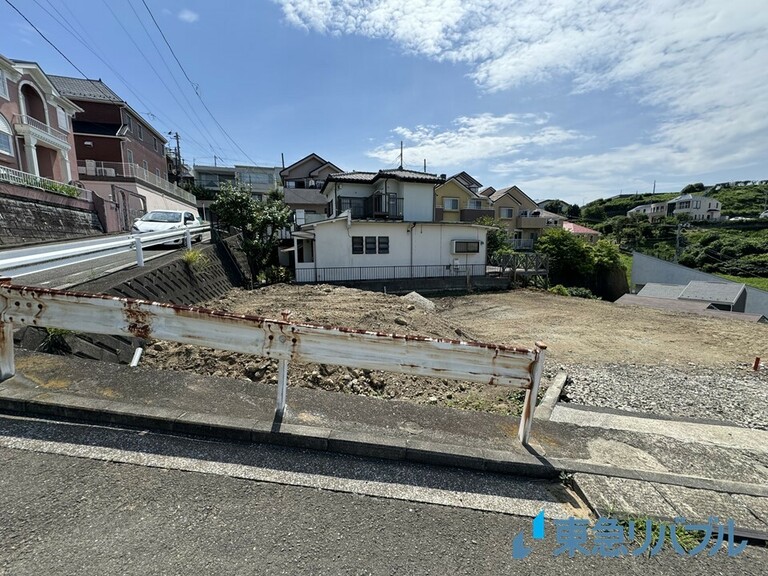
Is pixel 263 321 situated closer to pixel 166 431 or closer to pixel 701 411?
pixel 166 431

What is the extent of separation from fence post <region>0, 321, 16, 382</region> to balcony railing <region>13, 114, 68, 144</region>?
2051cm

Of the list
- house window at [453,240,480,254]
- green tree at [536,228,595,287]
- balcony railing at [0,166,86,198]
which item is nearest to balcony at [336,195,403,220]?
house window at [453,240,480,254]

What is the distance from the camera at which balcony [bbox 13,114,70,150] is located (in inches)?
606

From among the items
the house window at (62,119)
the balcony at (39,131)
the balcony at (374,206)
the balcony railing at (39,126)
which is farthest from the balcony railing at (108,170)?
the balcony at (374,206)

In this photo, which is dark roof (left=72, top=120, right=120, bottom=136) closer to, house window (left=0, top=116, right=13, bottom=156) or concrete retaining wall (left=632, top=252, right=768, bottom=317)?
house window (left=0, top=116, right=13, bottom=156)

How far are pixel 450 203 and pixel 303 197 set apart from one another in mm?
12214

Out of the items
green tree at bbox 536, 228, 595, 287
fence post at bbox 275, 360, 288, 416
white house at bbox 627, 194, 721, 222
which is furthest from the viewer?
white house at bbox 627, 194, 721, 222

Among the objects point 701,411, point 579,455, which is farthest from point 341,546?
point 701,411

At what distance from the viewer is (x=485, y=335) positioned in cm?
1002

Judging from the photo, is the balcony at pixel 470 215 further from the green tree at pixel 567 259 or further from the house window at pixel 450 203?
the green tree at pixel 567 259

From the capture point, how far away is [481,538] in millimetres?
1609

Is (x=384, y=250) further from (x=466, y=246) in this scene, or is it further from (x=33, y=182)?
(x=33, y=182)

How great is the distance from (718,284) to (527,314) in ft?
43.9

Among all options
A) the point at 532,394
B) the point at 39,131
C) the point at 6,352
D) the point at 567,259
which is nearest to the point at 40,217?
the point at 39,131
